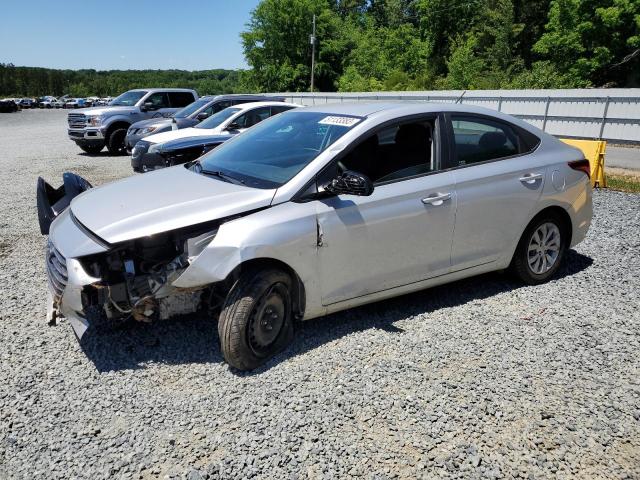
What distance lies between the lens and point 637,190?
929cm

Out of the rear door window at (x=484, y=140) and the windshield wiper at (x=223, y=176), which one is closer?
the windshield wiper at (x=223, y=176)

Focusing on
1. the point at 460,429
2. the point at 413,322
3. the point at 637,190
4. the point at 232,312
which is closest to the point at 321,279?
the point at 232,312

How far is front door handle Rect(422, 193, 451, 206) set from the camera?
3907 millimetres

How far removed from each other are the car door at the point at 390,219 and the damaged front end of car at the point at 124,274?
0.81 m

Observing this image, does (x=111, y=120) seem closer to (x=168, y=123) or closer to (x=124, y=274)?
(x=168, y=123)

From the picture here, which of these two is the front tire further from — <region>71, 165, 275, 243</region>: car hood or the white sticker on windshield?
the white sticker on windshield

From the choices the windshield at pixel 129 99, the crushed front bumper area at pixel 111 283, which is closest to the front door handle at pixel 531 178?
the crushed front bumper area at pixel 111 283

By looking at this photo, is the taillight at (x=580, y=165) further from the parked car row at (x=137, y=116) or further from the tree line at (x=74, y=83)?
→ the tree line at (x=74, y=83)

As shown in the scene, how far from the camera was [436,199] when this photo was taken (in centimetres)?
395

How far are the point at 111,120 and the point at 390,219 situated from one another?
14.2 meters

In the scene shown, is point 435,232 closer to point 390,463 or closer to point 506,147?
point 506,147

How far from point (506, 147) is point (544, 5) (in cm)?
4428

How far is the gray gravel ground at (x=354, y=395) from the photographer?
2609 mm

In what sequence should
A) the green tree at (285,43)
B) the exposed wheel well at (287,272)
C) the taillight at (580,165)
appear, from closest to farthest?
the exposed wheel well at (287,272), the taillight at (580,165), the green tree at (285,43)
